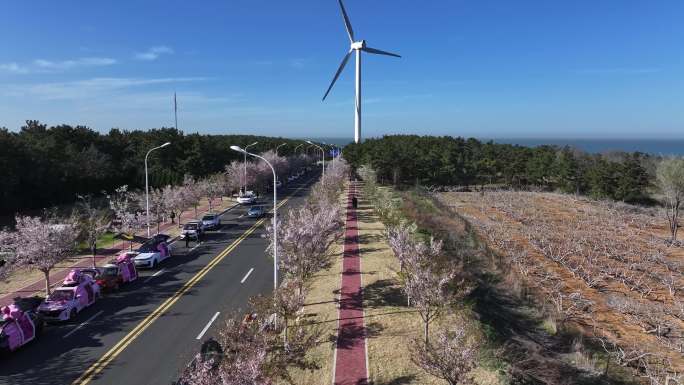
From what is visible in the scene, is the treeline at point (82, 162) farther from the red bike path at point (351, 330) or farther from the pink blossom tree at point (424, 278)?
the pink blossom tree at point (424, 278)

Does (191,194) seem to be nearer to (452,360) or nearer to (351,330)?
(351,330)

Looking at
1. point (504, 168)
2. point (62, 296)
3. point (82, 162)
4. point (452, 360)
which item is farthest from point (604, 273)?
point (82, 162)

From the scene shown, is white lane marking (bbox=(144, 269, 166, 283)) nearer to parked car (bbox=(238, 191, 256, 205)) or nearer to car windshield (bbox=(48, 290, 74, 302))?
car windshield (bbox=(48, 290, 74, 302))

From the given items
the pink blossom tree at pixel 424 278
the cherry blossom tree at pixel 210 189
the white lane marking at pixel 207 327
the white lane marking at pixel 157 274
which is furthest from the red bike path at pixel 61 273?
the pink blossom tree at pixel 424 278

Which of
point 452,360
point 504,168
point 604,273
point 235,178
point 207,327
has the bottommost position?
point 604,273

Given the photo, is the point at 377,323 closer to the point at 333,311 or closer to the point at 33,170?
the point at 333,311

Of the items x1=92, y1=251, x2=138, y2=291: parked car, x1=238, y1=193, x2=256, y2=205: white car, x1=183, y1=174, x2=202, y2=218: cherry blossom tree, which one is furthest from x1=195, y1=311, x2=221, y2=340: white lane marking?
x1=238, y1=193, x2=256, y2=205: white car
